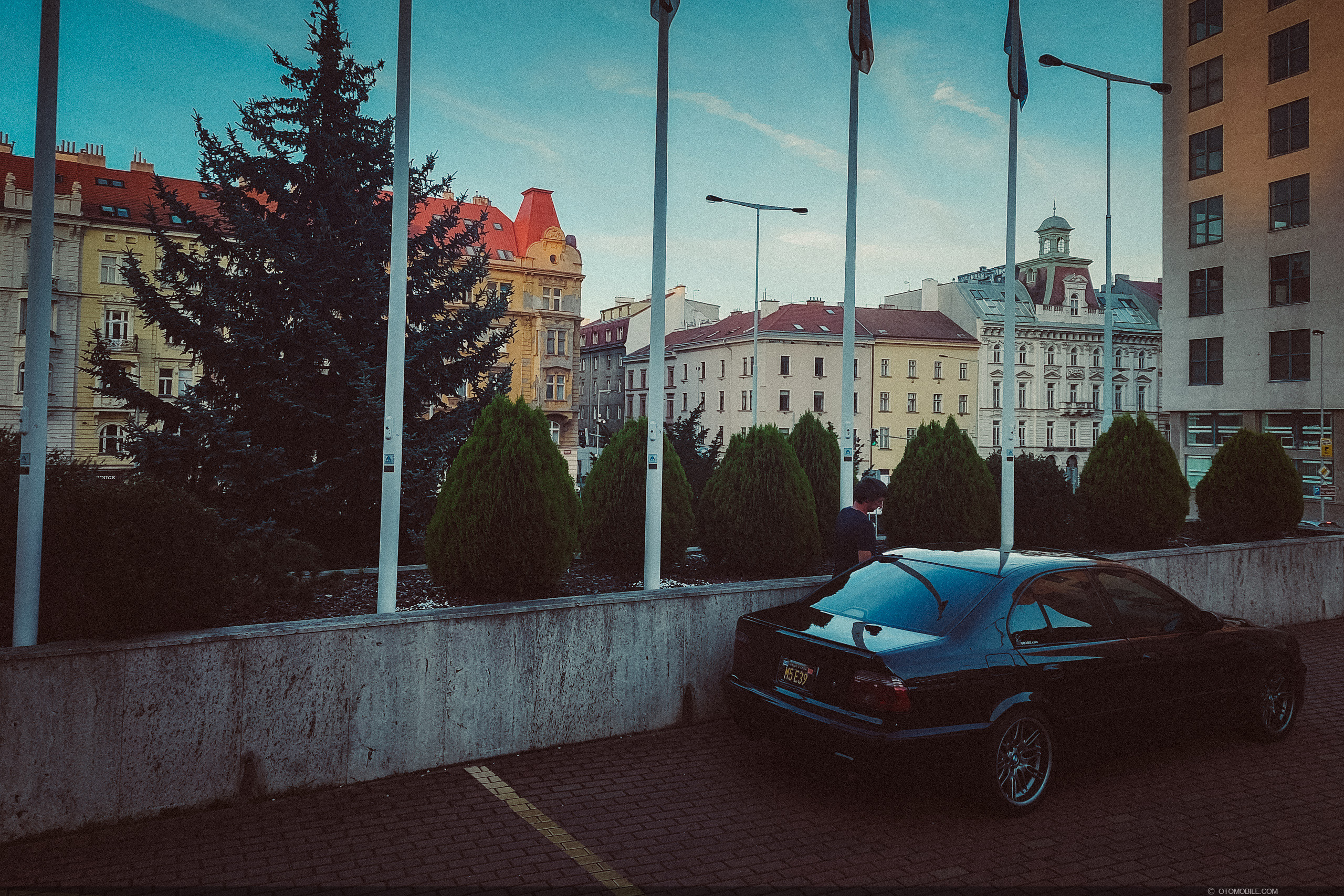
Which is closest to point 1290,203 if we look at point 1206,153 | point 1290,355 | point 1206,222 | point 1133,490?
point 1206,222

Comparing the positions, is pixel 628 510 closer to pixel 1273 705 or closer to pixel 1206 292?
pixel 1273 705

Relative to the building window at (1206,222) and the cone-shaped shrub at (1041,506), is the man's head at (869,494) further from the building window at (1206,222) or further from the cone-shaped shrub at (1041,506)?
the building window at (1206,222)

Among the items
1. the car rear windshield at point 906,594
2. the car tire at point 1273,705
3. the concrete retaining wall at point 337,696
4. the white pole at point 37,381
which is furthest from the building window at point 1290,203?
the white pole at point 37,381

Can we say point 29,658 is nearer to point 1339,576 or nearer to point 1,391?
point 1339,576

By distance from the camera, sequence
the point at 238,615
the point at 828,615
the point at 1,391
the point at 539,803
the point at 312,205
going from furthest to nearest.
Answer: the point at 1,391 → the point at 312,205 → the point at 238,615 → the point at 828,615 → the point at 539,803

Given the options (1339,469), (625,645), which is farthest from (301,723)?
(1339,469)

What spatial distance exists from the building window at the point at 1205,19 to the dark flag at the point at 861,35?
118 feet

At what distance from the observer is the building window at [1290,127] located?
119ft

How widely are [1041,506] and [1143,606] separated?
7147mm

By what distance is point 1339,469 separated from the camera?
36.6m

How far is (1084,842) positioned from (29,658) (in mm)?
5974

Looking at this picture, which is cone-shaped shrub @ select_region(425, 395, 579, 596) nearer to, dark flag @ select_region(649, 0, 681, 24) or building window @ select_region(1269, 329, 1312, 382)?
dark flag @ select_region(649, 0, 681, 24)

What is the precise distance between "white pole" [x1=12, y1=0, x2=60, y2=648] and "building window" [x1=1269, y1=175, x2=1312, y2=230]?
41986 mm

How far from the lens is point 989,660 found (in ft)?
19.1
